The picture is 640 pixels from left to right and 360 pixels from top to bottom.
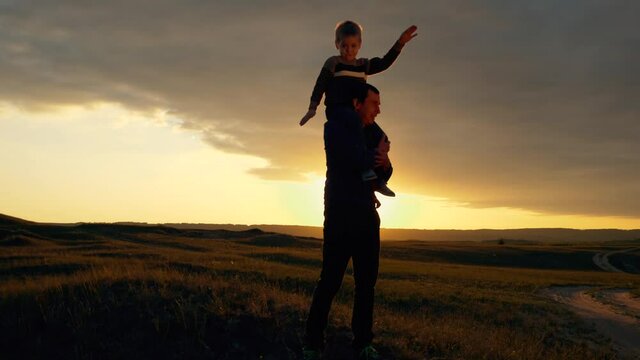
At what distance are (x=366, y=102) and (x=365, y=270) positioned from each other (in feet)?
6.38

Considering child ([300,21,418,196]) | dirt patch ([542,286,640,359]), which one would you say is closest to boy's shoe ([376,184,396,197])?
child ([300,21,418,196])

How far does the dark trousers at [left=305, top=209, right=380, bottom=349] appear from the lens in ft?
20.9

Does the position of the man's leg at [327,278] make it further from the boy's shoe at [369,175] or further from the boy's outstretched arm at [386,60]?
the boy's outstretched arm at [386,60]

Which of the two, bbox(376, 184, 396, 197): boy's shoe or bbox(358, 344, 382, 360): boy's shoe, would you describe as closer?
bbox(376, 184, 396, 197): boy's shoe

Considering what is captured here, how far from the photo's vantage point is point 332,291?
6551mm

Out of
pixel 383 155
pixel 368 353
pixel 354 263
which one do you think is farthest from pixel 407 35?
pixel 368 353

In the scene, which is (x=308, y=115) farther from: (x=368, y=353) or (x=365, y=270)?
(x=368, y=353)

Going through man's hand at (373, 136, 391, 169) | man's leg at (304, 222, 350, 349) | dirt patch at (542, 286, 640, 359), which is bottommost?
dirt patch at (542, 286, 640, 359)

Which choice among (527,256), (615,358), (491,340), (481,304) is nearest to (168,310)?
(491,340)

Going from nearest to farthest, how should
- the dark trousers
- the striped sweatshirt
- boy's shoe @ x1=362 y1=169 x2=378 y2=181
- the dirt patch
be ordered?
boy's shoe @ x1=362 y1=169 x2=378 y2=181
the dark trousers
the striped sweatshirt
the dirt patch

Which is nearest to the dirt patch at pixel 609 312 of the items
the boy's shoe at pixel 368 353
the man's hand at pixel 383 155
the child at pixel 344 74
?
the boy's shoe at pixel 368 353

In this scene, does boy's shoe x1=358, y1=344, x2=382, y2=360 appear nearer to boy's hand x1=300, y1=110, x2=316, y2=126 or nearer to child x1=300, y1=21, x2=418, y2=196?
child x1=300, y1=21, x2=418, y2=196

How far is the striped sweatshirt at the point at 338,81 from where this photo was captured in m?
6.49

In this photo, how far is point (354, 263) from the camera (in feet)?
21.3
